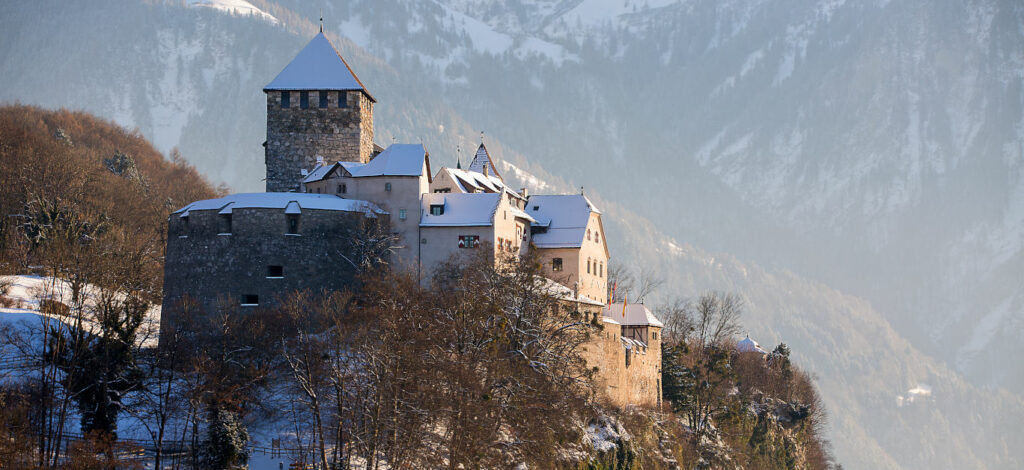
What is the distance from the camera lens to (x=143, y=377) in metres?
57.7

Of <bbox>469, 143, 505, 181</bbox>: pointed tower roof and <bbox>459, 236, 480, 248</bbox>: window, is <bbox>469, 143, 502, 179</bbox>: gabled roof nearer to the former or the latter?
<bbox>469, 143, 505, 181</bbox>: pointed tower roof

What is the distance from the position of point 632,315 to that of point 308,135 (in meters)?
24.1

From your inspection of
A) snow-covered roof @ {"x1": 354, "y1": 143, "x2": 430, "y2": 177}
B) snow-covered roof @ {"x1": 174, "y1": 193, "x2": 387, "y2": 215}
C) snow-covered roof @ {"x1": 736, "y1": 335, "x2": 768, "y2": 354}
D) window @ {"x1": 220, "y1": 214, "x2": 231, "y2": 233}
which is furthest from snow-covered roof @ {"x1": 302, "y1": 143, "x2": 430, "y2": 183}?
snow-covered roof @ {"x1": 736, "y1": 335, "x2": 768, "y2": 354}

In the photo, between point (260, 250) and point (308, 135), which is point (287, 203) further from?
point (308, 135)

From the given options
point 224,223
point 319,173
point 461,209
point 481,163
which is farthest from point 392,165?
point 481,163

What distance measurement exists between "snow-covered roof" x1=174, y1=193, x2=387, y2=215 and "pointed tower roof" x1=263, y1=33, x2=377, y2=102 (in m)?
9.57

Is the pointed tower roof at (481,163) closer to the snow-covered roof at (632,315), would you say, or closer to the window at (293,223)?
the snow-covered roof at (632,315)

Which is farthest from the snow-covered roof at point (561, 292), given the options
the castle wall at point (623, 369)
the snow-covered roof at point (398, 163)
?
the snow-covered roof at point (398, 163)

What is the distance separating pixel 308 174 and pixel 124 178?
44701mm

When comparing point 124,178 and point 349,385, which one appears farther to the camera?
point 124,178

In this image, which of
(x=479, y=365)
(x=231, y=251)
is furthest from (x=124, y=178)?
(x=479, y=365)

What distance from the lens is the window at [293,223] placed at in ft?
224

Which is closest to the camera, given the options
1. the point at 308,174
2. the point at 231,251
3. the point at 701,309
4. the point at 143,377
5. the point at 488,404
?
the point at 488,404

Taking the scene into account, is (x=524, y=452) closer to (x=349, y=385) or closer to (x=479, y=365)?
(x=479, y=365)
